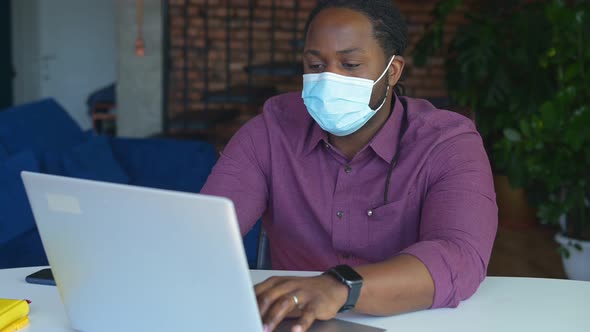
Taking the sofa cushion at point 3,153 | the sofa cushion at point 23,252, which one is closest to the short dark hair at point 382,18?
the sofa cushion at point 23,252

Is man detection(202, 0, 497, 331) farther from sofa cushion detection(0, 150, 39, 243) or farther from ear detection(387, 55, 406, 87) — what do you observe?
sofa cushion detection(0, 150, 39, 243)

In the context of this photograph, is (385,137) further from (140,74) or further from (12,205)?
(140,74)

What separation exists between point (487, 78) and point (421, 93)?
60.4 inches

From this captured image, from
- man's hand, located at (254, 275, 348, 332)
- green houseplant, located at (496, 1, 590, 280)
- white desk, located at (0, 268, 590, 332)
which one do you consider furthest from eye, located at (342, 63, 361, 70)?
green houseplant, located at (496, 1, 590, 280)

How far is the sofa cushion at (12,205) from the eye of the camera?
289cm

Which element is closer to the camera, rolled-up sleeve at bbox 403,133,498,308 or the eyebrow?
rolled-up sleeve at bbox 403,133,498,308

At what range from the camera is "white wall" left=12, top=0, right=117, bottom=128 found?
798 centimetres

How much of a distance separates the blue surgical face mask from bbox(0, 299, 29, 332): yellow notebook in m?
0.68

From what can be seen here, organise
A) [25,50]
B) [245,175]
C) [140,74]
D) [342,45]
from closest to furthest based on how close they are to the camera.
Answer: [342,45], [245,175], [140,74], [25,50]

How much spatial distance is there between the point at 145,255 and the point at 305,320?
248 millimetres

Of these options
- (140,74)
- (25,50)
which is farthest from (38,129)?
(25,50)

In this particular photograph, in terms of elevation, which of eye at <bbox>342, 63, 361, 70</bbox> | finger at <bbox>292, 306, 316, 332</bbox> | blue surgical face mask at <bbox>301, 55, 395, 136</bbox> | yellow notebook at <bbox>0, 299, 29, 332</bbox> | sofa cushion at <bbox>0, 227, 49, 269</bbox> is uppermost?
eye at <bbox>342, 63, 361, 70</bbox>

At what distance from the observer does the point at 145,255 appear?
37.0 inches

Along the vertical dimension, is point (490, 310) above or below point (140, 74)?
above
